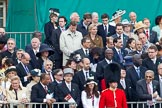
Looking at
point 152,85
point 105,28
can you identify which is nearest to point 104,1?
point 105,28

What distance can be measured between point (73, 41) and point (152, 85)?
10.1ft

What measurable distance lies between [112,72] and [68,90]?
3.63 ft

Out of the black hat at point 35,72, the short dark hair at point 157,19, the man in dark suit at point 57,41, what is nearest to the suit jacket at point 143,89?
the black hat at point 35,72

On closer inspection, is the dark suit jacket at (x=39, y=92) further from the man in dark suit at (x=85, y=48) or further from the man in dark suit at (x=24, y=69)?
the man in dark suit at (x=85, y=48)

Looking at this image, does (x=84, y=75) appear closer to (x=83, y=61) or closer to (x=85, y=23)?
(x=83, y=61)

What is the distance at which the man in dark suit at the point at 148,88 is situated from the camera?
895 inches

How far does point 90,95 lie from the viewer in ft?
74.2

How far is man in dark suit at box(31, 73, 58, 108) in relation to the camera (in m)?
22.1

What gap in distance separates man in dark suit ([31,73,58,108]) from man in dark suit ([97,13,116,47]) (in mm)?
3761

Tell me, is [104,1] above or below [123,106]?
above

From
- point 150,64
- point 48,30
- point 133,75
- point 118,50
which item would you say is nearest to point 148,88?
point 133,75

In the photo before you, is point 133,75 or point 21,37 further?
point 21,37

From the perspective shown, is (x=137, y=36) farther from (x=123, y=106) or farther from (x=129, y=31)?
(x=123, y=106)

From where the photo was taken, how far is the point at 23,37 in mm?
27641
